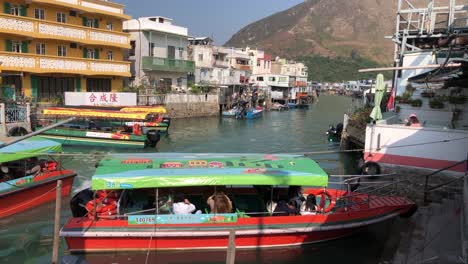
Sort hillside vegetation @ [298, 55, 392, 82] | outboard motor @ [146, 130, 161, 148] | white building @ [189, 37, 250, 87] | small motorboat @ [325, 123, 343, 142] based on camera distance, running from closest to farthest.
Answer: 1. outboard motor @ [146, 130, 161, 148]
2. small motorboat @ [325, 123, 343, 142]
3. white building @ [189, 37, 250, 87]
4. hillside vegetation @ [298, 55, 392, 82]

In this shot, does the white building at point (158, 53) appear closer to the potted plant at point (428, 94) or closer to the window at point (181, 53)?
the window at point (181, 53)

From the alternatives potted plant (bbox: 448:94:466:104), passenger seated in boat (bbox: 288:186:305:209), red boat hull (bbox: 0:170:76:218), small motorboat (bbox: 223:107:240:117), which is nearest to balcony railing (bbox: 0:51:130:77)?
small motorboat (bbox: 223:107:240:117)

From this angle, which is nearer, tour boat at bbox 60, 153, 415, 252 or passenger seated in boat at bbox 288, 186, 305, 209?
tour boat at bbox 60, 153, 415, 252

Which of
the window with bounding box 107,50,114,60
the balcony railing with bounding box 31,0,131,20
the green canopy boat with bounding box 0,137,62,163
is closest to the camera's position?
the green canopy boat with bounding box 0,137,62,163

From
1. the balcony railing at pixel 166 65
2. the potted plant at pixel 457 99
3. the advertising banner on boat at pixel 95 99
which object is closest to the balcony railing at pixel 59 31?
the balcony railing at pixel 166 65

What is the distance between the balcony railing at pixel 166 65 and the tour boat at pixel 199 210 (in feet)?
105

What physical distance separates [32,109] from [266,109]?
133 ft

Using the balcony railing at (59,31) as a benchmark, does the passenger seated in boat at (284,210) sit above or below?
below

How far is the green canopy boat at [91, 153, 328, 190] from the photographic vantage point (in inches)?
421

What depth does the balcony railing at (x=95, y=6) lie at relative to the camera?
1286 inches

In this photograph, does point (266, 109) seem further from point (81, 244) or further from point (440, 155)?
point (81, 244)

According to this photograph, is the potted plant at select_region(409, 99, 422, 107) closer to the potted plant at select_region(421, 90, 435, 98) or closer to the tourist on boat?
the potted plant at select_region(421, 90, 435, 98)

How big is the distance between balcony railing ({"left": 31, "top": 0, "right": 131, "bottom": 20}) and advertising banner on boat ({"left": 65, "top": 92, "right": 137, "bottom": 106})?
7.33 m

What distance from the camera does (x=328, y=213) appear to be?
1179 centimetres
